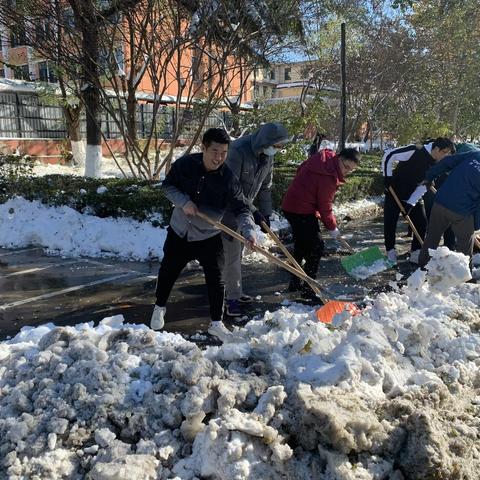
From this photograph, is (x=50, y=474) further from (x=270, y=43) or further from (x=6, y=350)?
(x=270, y=43)

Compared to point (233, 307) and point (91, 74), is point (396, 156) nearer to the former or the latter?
point (233, 307)

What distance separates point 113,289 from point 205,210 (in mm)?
2126

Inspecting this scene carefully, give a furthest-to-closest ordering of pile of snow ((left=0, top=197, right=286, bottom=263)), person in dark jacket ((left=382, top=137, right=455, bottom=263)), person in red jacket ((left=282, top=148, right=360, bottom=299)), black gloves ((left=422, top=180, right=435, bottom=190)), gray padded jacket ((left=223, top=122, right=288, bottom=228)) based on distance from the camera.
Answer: pile of snow ((left=0, top=197, right=286, bottom=263)) → person in dark jacket ((left=382, top=137, right=455, bottom=263)) → black gloves ((left=422, top=180, right=435, bottom=190)) → person in red jacket ((left=282, top=148, right=360, bottom=299)) → gray padded jacket ((left=223, top=122, right=288, bottom=228))

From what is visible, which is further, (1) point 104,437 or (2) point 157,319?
(2) point 157,319

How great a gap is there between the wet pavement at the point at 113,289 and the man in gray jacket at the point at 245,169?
299 millimetres

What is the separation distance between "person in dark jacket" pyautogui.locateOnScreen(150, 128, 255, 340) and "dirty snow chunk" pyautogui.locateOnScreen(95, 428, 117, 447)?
5.43 feet

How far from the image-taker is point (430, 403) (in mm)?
2650

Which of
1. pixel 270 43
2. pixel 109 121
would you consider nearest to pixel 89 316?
pixel 270 43

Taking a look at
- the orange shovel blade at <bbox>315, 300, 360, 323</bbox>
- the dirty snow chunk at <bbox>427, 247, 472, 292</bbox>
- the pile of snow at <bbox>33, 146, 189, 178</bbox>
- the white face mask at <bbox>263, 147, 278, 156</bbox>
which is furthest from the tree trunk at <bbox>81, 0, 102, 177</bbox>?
the dirty snow chunk at <bbox>427, 247, 472, 292</bbox>

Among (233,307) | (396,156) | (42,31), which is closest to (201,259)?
(233,307)

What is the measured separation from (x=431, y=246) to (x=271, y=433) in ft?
14.1

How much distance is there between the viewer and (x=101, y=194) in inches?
310

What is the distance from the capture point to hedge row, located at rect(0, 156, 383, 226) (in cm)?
754

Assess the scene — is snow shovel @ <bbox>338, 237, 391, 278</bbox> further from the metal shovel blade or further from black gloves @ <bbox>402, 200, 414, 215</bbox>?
black gloves @ <bbox>402, 200, 414, 215</bbox>
